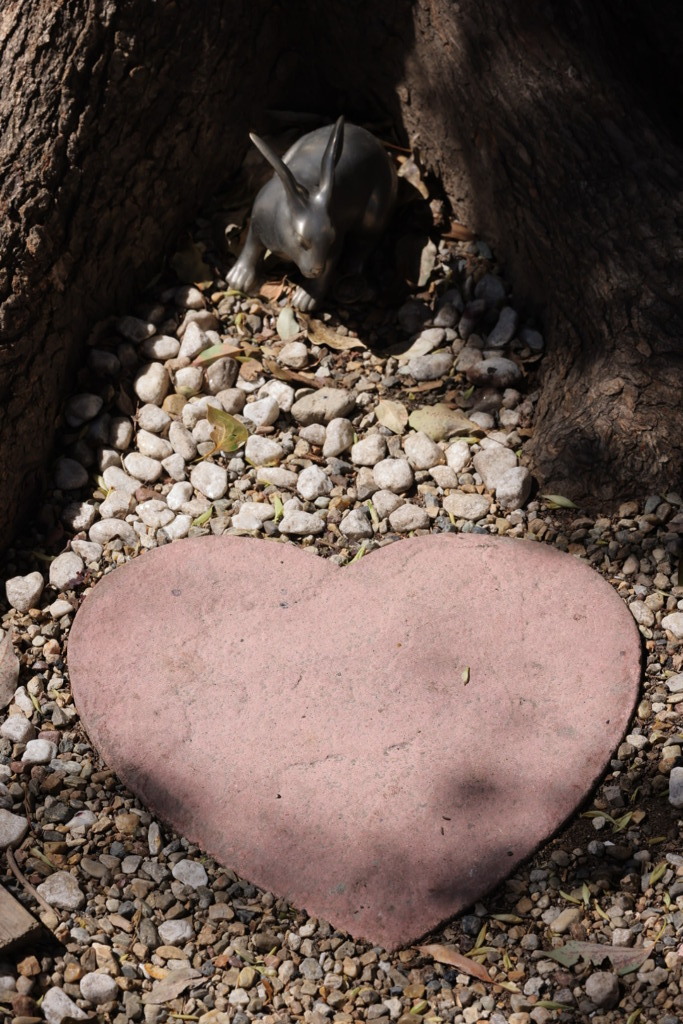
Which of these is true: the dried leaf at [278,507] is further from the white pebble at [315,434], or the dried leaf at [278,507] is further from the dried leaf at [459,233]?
the dried leaf at [459,233]

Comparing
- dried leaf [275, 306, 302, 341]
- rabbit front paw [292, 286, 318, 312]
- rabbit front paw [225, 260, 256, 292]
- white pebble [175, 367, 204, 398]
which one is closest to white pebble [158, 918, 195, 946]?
white pebble [175, 367, 204, 398]

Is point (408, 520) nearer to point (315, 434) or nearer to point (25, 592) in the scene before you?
point (315, 434)

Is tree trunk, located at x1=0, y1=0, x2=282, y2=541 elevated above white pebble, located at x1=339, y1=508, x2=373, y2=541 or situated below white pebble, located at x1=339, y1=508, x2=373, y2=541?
above

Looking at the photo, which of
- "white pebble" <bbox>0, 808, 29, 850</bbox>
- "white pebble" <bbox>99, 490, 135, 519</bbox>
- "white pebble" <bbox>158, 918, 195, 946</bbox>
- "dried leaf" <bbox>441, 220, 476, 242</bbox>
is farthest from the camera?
"dried leaf" <bbox>441, 220, 476, 242</bbox>

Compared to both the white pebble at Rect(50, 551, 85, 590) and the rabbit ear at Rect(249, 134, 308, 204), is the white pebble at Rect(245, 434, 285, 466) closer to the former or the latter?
the white pebble at Rect(50, 551, 85, 590)

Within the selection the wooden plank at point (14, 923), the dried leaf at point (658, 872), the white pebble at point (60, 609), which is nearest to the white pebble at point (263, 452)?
the white pebble at point (60, 609)

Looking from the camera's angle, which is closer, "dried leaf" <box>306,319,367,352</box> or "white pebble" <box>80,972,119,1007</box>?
"white pebble" <box>80,972,119,1007</box>

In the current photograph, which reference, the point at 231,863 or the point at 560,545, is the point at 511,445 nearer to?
the point at 560,545
